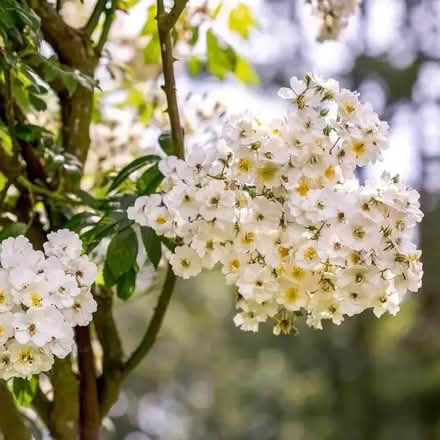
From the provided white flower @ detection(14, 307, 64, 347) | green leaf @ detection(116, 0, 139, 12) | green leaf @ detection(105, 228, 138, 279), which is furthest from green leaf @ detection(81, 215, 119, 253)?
green leaf @ detection(116, 0, 139, 12)

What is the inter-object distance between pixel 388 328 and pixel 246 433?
178 centimetres

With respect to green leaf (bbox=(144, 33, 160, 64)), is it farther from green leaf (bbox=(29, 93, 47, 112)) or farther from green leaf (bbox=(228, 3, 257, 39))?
green leaf (bbox=(29, 93, 47, 112))

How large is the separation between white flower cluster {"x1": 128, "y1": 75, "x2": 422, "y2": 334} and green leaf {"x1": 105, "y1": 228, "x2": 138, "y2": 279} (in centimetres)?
6

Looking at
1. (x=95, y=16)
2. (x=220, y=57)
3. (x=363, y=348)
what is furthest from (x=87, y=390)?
(x=363, y=348)

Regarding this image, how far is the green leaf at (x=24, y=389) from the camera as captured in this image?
98 centimetres

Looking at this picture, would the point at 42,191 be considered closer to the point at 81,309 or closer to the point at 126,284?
the point at 126,284

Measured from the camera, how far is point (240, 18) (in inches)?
58.7

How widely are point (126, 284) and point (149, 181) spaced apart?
5.4 inches

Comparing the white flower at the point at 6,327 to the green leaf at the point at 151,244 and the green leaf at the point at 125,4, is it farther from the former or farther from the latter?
the green leaf at the point at 125,4

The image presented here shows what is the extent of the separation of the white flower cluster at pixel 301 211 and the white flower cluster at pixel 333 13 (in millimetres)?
497

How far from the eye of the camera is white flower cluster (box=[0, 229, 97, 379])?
790 millimetres

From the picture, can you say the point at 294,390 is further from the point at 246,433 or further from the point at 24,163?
the point at 24,163

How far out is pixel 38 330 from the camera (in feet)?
2.59

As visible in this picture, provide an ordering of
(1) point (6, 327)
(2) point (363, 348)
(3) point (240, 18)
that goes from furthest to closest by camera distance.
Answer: (2) point (363, 348), (3) point (240, 18), (1) point (6, 327)
